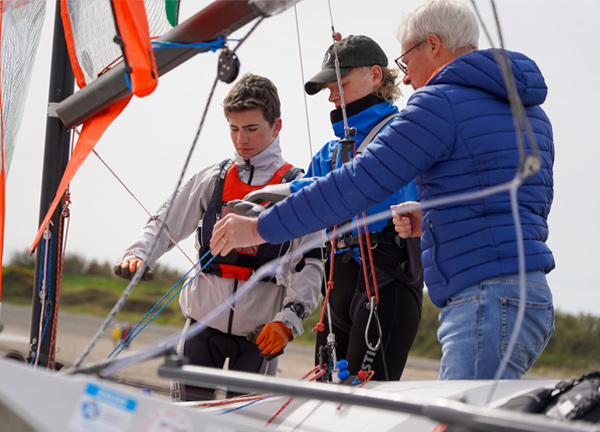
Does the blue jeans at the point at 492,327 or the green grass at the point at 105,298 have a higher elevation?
the blue jeans at the point at 492,327

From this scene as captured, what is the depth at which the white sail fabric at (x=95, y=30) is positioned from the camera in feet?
6.22

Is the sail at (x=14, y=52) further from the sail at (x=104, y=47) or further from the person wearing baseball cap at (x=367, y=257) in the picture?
the person wearing baseball cap at (x=367, y=257)

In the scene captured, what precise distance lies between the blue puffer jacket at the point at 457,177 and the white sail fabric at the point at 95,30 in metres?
0.90

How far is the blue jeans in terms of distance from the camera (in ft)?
4.05

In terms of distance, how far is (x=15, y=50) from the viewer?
2.32 m

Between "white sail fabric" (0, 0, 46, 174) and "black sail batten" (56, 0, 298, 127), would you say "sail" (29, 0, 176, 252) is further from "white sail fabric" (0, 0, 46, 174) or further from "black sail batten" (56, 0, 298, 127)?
"white sail fabric" (0, 0, 46, 174)

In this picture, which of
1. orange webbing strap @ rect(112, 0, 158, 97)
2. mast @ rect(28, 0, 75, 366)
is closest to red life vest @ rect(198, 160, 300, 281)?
mast @ rect(28, 0, 75, 366)

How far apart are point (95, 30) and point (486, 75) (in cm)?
123

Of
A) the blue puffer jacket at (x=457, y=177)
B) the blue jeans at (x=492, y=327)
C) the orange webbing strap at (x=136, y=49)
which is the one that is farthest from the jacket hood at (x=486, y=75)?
the orange webbing strap at (x=136, y=49)

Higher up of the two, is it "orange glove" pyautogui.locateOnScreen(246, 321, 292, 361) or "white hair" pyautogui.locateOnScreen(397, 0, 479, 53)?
"white hair" pyautogui.locateOnScreen(397, 0, 479, 53)

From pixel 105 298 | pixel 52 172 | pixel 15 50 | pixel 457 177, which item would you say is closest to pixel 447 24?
pixel 457 177

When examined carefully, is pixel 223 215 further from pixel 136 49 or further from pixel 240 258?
pixel 136 49

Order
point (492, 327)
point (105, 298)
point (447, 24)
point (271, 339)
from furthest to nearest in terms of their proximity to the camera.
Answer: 1. point (105, 298)
2. point (271, 339)
3. point (447, 24)
4. point (492, 327)

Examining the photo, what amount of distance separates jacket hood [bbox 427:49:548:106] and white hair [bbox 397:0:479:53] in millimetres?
121
